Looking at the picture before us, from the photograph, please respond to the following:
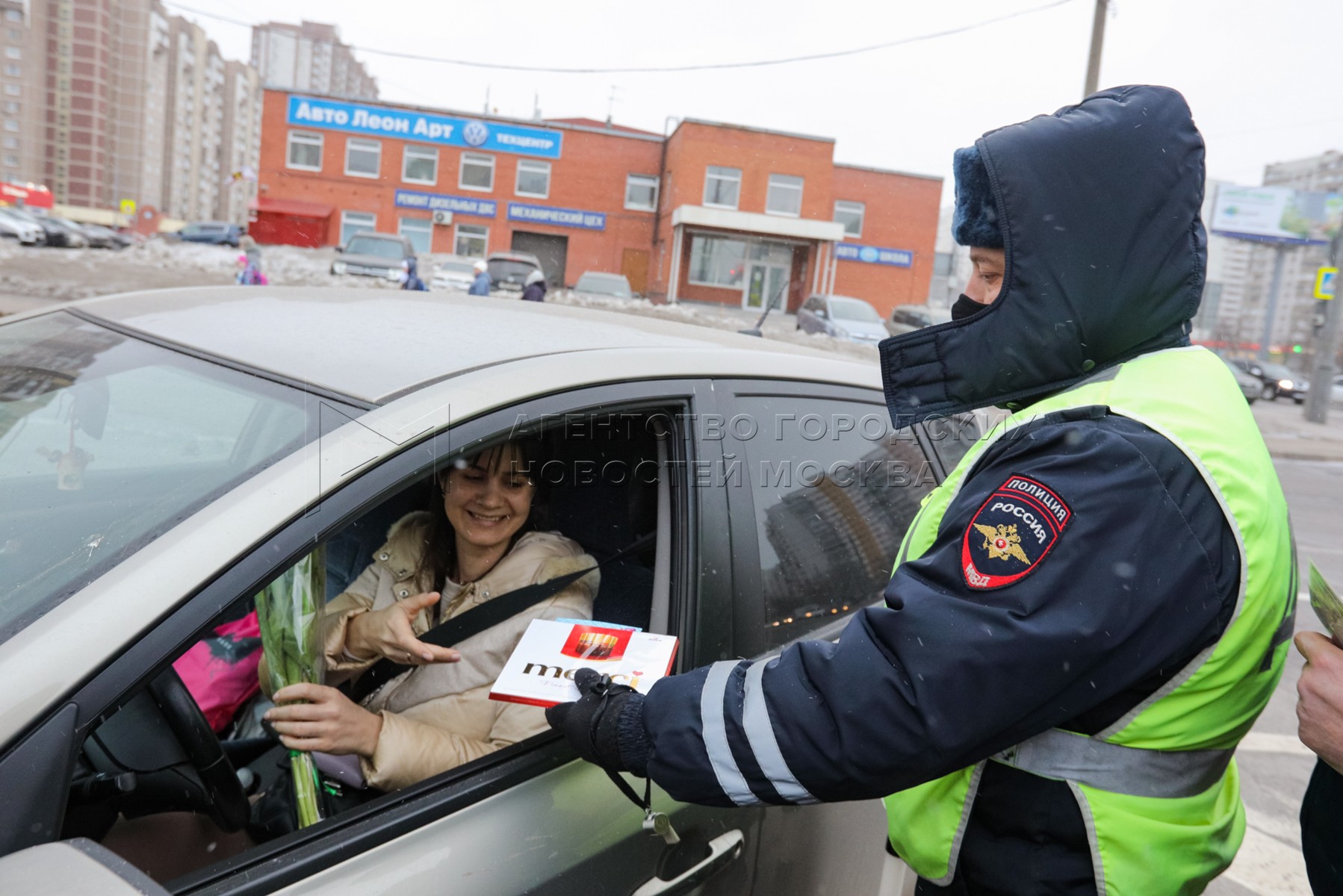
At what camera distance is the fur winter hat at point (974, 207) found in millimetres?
1377

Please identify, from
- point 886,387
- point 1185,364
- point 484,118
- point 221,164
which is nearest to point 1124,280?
point 1185,364

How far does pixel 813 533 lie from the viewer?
77.3 inches

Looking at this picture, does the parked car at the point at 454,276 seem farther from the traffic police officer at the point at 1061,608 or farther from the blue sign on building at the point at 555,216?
the traffic police officer at the point at 1061,608

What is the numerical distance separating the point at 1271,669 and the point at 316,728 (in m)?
1.45

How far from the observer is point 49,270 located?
1778cm

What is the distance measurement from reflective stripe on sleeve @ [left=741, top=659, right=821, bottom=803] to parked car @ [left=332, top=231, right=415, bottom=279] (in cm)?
1947

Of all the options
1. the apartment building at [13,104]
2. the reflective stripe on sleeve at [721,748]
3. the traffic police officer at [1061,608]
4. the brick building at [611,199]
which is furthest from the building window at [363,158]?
the apartment building at [13,104]

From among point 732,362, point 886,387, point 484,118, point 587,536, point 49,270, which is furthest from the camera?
point 484,118

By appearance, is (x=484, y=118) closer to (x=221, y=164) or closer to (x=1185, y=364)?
(x=1185, y=364)

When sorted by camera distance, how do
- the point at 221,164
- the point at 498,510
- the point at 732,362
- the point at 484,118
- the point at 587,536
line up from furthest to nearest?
the point at 221,164 < the point at 484,118 < the point at 587,536 < the point at 498,510 < the point at 732,362

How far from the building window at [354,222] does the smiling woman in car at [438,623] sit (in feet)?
121

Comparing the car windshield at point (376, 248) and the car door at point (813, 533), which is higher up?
the car windshield at point (376, 248)

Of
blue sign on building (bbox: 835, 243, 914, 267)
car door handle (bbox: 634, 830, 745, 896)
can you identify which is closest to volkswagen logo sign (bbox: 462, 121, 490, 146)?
blue sign on building (bbox: 835, 243, 914, 267)

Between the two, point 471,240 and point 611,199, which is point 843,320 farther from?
point 471,240
